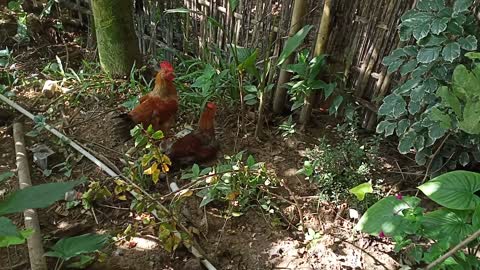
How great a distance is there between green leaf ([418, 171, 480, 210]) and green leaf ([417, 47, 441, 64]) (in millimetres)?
619

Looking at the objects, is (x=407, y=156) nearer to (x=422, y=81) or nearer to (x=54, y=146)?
(x=422, y=81)

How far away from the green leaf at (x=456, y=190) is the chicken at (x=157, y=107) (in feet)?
4.89

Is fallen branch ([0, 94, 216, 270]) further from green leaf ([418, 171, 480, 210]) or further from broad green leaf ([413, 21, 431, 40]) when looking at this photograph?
broad green leaf ([413, 21, 431, 40])

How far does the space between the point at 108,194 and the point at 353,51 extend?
5.58 ft

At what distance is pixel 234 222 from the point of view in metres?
2.24

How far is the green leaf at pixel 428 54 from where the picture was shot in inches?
79.9

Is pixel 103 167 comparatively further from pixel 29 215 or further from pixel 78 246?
pixel 78 246

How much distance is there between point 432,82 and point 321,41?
0.77m

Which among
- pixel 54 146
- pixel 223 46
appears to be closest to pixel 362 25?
pixel 223 46

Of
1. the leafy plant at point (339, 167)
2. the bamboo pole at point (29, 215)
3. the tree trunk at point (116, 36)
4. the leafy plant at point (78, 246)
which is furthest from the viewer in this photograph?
the tree trunk at point (116, 36)

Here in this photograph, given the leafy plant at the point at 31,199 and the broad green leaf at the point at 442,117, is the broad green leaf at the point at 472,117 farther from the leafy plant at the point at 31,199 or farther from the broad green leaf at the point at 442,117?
the leafy plant at the point at 31,199

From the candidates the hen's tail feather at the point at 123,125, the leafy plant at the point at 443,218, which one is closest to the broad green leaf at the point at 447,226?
the leafy plant at the point at 443,218

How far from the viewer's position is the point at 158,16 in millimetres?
3549

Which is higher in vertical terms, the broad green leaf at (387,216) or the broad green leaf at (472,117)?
the broad green leaf at (472,117)
